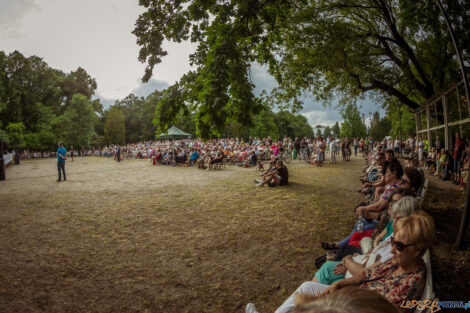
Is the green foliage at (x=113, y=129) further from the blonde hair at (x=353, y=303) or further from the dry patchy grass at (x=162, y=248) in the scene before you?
the blonde hair at (x=353, y=303)

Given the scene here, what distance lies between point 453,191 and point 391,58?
769 centimetres

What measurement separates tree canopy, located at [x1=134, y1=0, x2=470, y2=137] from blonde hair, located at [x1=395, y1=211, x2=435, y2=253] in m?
2.61

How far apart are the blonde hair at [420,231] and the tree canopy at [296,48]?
261cm

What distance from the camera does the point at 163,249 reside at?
4875 mm

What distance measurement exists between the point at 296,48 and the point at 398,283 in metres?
11.8

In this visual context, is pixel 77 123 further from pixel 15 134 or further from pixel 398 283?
pixel 398 283

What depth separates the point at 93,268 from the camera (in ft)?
13.6

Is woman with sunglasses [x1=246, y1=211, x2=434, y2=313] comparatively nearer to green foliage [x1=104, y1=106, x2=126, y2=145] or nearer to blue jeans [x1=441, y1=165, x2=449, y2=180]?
blue jeans [x1=441, y1=165, x2=449, y2=180]

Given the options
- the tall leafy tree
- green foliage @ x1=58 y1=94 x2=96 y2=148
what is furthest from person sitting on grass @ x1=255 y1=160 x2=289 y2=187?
the tall leafy tree

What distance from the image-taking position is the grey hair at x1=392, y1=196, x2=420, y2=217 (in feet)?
9.28

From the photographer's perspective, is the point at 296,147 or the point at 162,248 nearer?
the point at 162,248

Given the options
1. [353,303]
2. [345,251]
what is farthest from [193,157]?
[353,303]

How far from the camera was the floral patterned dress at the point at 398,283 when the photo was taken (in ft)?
6.36

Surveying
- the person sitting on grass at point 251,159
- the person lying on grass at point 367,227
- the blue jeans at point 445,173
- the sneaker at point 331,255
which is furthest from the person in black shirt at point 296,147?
the sneaker at point 331,255
